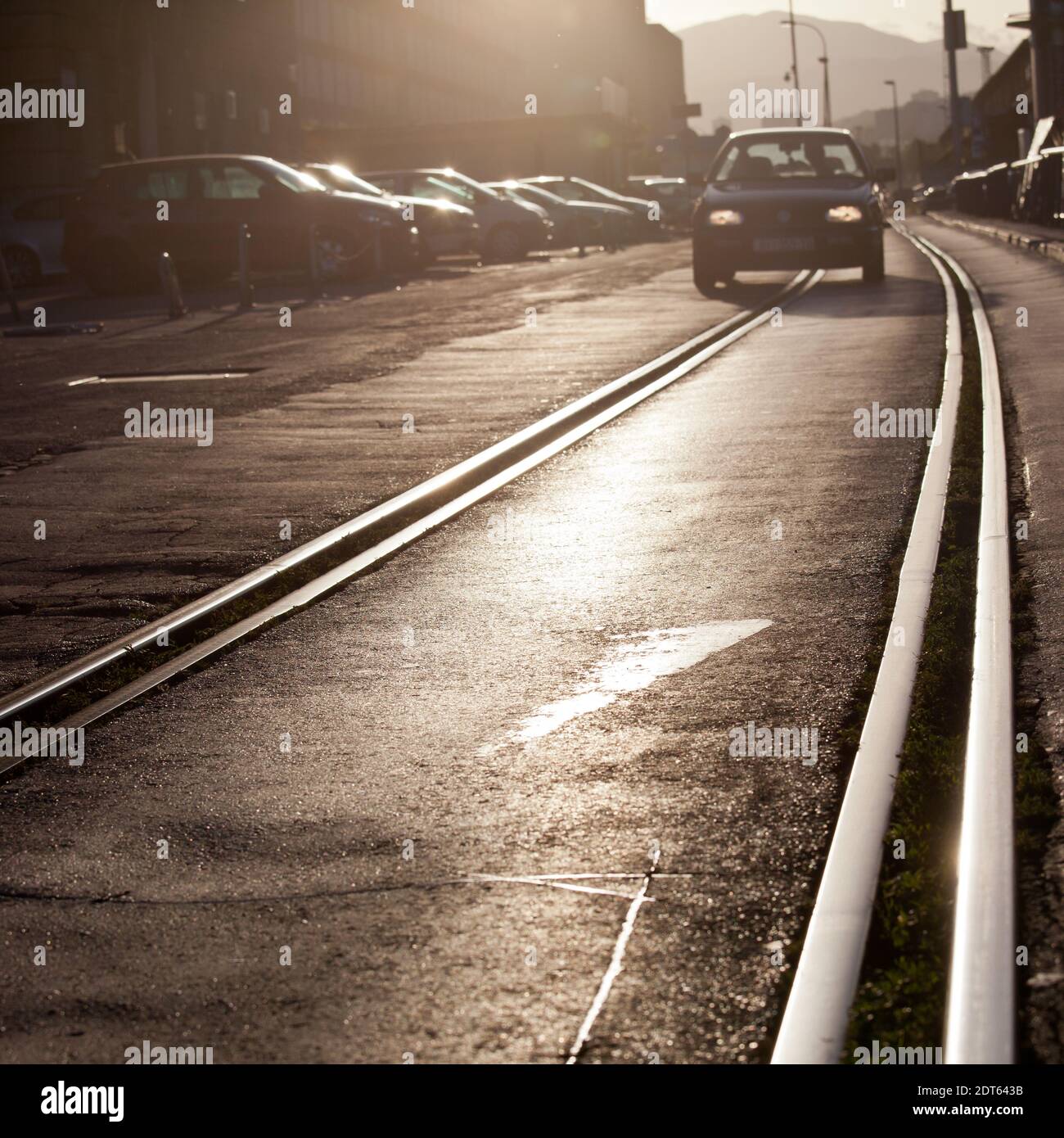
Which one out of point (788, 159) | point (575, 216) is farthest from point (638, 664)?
point (575, 216)

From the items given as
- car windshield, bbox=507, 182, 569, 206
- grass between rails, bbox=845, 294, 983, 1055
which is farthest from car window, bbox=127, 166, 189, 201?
grass between rails, bbox=845, 294, 983, 1055

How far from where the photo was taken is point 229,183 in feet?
76.1

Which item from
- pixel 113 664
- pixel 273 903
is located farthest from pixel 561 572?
pixel 273 903

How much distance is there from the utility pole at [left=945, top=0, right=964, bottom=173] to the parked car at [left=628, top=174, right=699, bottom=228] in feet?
38.8

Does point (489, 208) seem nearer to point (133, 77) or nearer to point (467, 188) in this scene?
point (467, 188)

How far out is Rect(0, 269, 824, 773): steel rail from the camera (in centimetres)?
462

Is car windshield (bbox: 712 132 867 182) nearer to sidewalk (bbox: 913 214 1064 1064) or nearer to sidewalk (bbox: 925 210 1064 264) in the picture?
sidewalk (bbox: 925 210 1064 264)

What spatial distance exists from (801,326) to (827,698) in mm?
11249

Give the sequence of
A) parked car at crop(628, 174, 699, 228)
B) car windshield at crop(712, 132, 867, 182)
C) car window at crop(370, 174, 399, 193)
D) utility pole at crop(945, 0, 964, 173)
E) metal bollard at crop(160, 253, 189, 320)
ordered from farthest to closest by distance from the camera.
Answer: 1. utility pole at crop(945, 0, 964, 173)
2. parked car at crop(628, 174, 699, 228)
3. car window at crop(370, 174, 399, 193)
4. car windshield at crop(712, 132, 867, 182)
5. metal bollard at crop(160, 253, 189, 320)

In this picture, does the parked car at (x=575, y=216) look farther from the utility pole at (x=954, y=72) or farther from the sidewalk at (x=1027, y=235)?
the utility pole at (x=954, y=72)

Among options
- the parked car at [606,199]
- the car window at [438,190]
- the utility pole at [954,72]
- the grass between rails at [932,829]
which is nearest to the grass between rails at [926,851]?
the grass between rails at [932,829]

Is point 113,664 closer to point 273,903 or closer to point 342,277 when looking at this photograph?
point 273,903

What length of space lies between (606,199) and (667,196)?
20460mm

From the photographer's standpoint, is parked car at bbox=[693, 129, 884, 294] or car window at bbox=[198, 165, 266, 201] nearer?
parked car at bbox=[693, 129, 884, 294]
